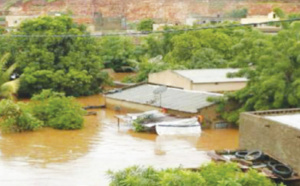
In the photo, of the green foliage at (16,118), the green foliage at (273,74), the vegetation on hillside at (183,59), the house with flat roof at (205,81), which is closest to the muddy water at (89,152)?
the green foliage at (16,118)

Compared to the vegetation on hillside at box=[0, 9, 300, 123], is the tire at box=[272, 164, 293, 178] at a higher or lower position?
lower

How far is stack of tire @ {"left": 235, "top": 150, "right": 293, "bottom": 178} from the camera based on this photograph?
13605 mm

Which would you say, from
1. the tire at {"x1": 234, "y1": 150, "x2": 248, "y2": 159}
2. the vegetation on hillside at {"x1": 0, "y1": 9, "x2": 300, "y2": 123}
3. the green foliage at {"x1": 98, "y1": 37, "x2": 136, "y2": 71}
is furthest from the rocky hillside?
the tire at {"x1": 234, "y1": 150, "x2": 248, "y2": 159}

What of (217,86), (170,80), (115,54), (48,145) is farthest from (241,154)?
(115,54)

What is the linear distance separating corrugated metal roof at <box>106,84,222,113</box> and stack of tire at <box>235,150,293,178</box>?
24.3ft

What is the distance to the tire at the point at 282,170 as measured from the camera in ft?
44.4

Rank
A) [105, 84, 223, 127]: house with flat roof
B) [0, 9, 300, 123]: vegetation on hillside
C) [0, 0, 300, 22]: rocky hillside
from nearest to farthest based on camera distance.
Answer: [0, 9, 300, 123]: vegetation on hillside, [105, 84, 223, 127]: house with flat roof, [0, 0, 300, 22]: rocky hillside

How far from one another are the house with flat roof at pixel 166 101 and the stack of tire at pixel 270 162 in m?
7.18

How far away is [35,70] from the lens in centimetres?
3212

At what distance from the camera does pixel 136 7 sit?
274ft

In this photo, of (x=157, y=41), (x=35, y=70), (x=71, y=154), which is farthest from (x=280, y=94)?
(x=157, y=41)

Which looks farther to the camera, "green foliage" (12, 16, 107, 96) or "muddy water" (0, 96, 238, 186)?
"green foliage" (12, 16, 107, 96)

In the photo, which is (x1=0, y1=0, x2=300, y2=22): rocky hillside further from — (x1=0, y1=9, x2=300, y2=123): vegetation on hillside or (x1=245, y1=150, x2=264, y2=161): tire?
(x1=245, y1=150, x2=264, y2=161): tire

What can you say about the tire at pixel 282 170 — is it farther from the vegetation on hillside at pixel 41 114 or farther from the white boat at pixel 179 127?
the vegetation on hillside at pixel 41 114
